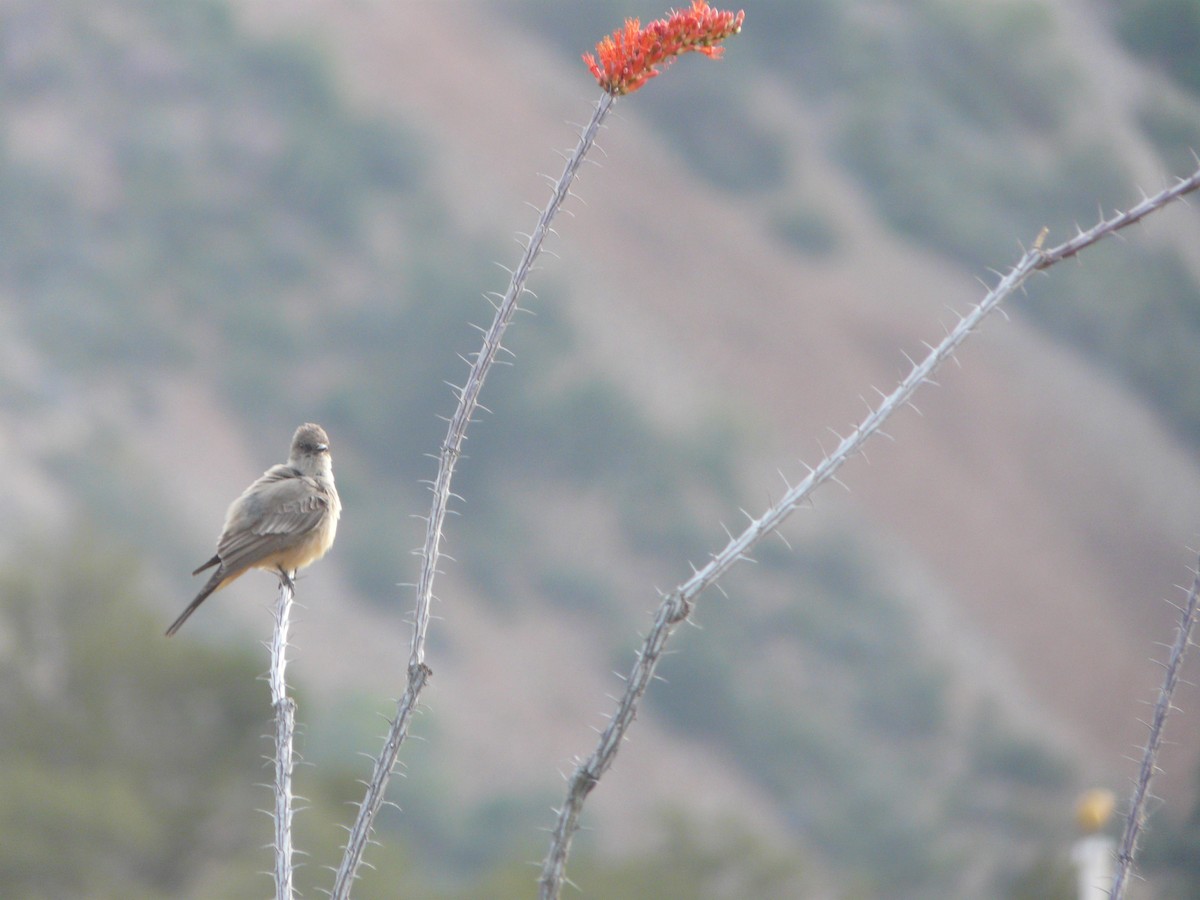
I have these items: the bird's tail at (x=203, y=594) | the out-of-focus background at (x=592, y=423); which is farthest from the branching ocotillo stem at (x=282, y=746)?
the out-of-focus background at (x=592, y=423)

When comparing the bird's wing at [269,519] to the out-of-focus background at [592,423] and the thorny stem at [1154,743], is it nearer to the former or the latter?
the thorny stem at [1154,743]

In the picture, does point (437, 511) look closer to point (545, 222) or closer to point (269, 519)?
point (545, 222)

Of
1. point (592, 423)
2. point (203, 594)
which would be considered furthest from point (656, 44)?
point (592, 423)

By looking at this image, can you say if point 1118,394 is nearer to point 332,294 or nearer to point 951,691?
point 951,691

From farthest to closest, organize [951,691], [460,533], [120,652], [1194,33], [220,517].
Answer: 1. [460,533]
2. [220,517]
3. [951,691]
4. [120,652]
5. [1194,33]

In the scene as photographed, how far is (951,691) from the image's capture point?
198 ft

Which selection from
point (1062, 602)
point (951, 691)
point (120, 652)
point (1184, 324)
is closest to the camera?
point (1184, 324)

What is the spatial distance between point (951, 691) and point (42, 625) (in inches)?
A: 1413

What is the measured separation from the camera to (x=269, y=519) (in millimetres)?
9094

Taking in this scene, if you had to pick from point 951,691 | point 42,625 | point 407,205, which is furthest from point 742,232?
point 42,625

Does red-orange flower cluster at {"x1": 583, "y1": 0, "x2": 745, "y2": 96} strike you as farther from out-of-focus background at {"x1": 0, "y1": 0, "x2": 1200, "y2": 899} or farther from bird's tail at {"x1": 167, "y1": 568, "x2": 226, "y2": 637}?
out-of-focus background at {"x1": 0, "y1": 0, "x2": 1200, "y2": 899}

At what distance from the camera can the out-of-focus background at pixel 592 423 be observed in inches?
1674

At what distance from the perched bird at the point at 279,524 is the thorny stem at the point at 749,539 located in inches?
205

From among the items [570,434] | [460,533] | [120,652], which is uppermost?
[570,434]
